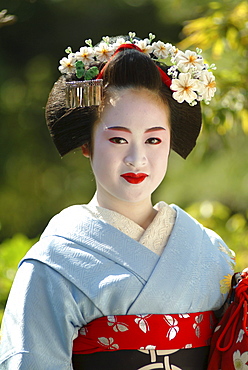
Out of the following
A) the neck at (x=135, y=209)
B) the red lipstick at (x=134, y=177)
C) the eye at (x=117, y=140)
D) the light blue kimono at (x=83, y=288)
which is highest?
the eye at (x=117, y=140)

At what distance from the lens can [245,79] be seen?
2.63 m

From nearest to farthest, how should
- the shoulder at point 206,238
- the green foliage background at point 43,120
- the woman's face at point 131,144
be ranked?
the woman's face at point 131,144 < the shoulder at point 206,238 < the green foliage background at point 43,120

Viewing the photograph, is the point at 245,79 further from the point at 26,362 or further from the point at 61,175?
the point at 61,175

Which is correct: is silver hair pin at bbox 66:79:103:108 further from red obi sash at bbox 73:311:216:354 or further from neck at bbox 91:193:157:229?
red obi sash at bbox 73:311:216:354

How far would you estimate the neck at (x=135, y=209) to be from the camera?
1.52m

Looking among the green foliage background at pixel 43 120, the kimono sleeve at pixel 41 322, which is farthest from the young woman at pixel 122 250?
the green foliage background at pixel 43 120

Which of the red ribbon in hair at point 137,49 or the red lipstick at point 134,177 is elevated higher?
the red ribbon in hair at point 137,49

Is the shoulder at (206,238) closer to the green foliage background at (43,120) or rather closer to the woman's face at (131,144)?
the woman's face at (131,144)

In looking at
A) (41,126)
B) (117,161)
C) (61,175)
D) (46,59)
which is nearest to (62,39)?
(46,59)

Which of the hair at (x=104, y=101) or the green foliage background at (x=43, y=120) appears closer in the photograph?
the hair at (x=104, y=101)

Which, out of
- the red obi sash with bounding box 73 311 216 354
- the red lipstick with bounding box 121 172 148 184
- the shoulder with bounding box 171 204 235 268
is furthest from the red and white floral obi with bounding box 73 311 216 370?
the red lipstick with bounding box 121 172 148 184

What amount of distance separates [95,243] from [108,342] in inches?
9.3

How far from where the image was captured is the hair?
1.43 metres

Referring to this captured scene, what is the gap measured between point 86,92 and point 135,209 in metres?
0.33
